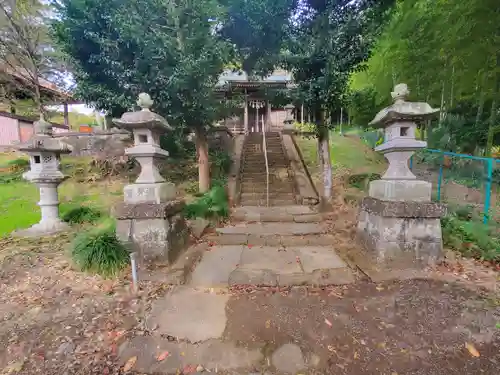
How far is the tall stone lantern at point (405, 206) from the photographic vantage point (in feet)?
10.3

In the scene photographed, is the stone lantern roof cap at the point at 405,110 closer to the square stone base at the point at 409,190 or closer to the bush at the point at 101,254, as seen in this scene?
the square stone base at the point at 409,190

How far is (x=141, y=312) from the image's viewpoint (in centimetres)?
253

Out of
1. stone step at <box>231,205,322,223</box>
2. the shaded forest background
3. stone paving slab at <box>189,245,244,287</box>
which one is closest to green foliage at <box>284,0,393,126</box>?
the shaded forest background

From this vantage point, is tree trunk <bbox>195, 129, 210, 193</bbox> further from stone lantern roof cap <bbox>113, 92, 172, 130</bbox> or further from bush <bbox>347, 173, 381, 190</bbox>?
bush <bbox>347, 173, 381, 190</bbox>

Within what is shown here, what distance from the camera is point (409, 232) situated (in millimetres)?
3203

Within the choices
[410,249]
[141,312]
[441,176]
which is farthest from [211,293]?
[441,176]

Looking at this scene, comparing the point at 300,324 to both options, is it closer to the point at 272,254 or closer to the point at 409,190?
the point at 272,254

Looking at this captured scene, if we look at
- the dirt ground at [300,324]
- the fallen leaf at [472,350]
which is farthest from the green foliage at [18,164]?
the fallen leaf at [472,350]

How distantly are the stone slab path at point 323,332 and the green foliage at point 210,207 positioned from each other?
247cm

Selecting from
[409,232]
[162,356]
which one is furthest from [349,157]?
[162,356]

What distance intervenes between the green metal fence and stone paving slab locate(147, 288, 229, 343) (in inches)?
185

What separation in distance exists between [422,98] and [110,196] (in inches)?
541

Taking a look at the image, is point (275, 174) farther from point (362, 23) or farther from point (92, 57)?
point (92, 57)

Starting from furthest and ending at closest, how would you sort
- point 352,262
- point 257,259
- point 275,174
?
point 275,174
point 257,259
point 352,262
